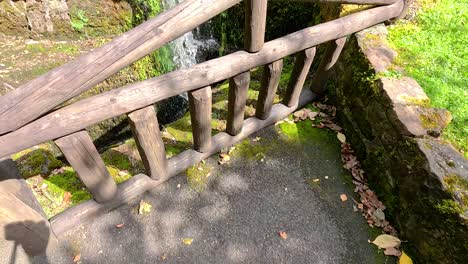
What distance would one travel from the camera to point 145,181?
296cm

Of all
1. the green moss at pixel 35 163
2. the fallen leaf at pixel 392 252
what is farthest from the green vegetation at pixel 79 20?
the fallen leaf at pixel 392 252

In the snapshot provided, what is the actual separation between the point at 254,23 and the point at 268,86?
87 centimetres

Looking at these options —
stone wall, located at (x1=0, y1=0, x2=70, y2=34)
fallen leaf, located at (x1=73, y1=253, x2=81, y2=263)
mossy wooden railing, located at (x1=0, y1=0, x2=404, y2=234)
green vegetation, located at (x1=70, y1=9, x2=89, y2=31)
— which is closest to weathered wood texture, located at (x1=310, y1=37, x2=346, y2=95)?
mossy wooden railing, located at (x1=0, y1=0, x2=404, y2=234)

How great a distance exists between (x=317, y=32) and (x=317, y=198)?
1724 millimetres

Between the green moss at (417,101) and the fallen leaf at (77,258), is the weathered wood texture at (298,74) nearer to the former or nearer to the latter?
the green moss at (417,101)

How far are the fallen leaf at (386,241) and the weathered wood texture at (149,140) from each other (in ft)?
7.34

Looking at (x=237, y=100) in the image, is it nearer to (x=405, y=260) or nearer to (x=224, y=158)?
(x=224, y=158)

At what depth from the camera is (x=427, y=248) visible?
8.04 ft

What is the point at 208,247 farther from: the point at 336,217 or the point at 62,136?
the point at 62,136

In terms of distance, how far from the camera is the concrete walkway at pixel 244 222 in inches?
107

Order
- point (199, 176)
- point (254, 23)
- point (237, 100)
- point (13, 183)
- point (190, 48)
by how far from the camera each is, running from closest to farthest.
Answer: point (13, 183) → point (254, 23) → point (237, 100) → point (199, 176) → point (190, 48)

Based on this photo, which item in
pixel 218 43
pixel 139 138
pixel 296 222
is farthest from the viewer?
pixel 218 43

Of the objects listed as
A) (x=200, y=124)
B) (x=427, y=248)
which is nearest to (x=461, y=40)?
(x=427, y=248)

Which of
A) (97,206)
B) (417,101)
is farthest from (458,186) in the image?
(97,206)
